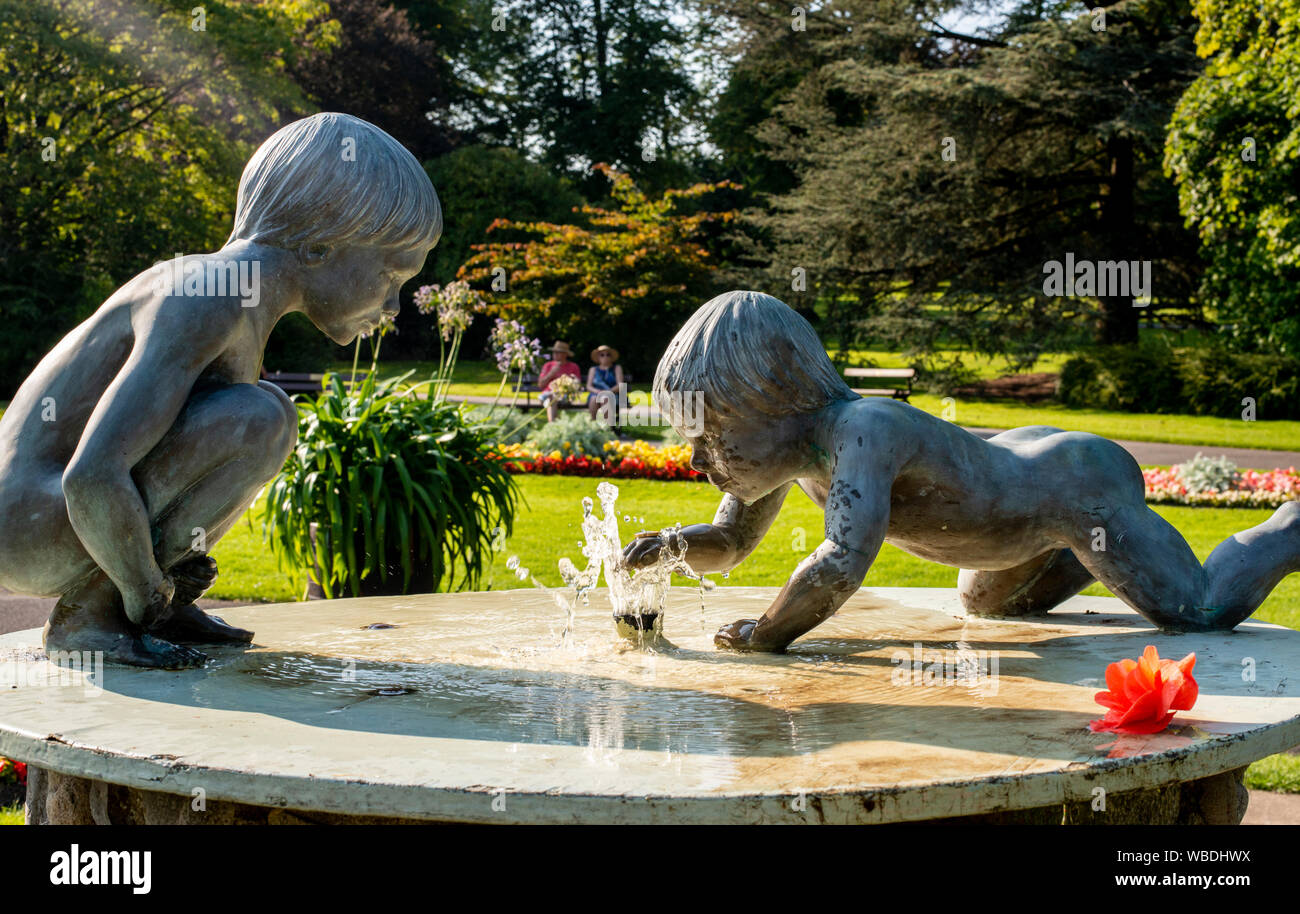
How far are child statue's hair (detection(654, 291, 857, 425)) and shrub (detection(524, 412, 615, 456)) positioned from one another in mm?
10101

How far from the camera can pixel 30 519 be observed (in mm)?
2527

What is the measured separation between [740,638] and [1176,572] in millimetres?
1136

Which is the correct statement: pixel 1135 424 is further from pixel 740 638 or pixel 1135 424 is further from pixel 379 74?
pixel 379 74

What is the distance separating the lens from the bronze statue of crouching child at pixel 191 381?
8.19 feet

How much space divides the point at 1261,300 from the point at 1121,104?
6663mm

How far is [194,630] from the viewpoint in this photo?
3014 mm

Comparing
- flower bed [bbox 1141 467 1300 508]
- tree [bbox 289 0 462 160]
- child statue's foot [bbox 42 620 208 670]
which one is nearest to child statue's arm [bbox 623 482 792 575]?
child statue's foot [bbox 42 620 208 670]

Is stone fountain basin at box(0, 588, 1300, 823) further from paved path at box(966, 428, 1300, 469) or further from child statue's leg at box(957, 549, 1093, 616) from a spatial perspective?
paved path at box(966, 428, 1300, 469)

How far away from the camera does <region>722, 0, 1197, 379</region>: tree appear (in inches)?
785

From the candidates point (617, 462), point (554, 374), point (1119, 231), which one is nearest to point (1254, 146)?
point (617, 462)

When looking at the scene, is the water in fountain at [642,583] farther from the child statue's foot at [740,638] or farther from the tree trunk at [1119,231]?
the tree trunk at [1119,231]
